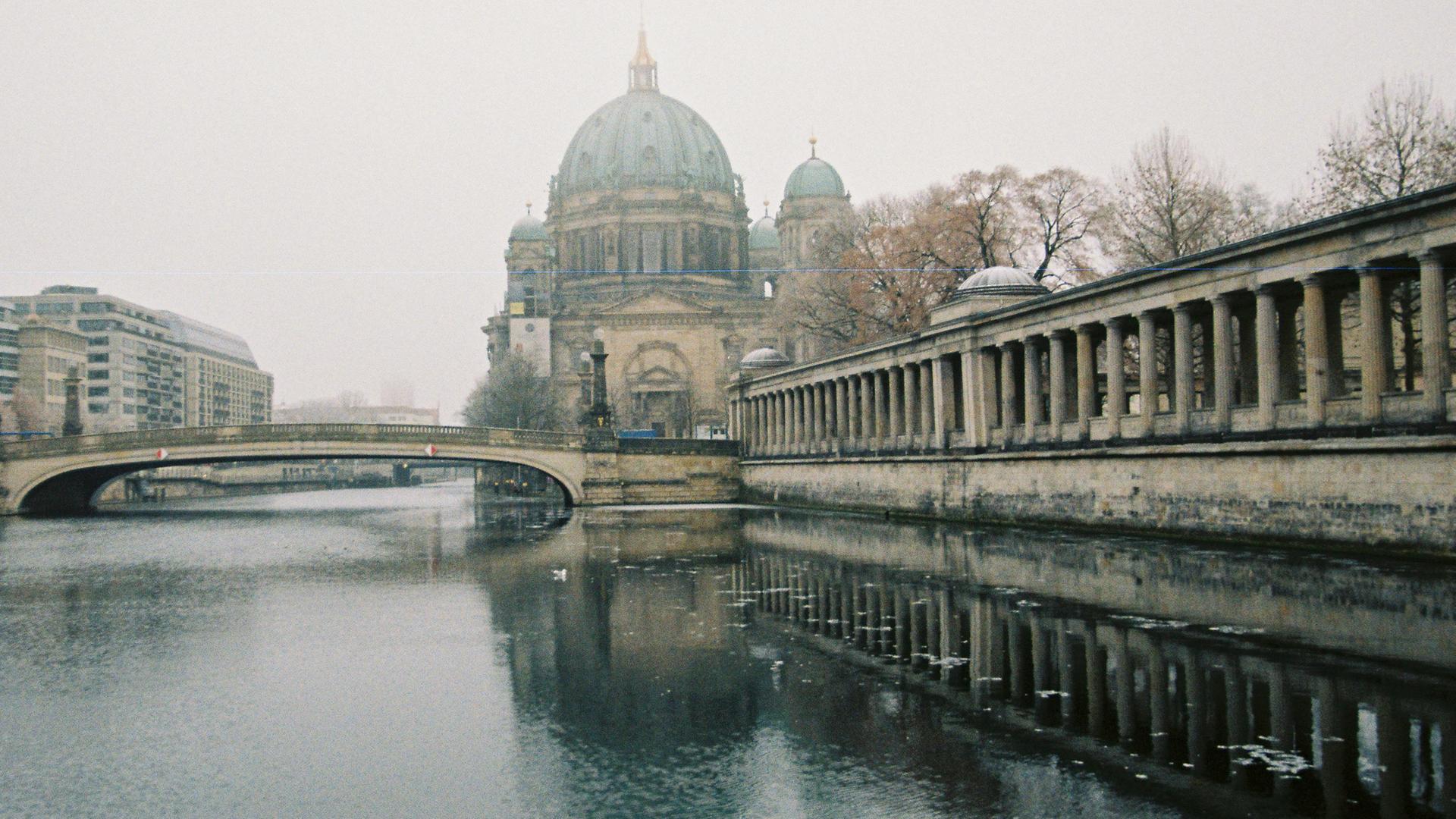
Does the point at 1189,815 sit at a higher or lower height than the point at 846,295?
lower

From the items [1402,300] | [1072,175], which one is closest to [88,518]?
[1072,175]

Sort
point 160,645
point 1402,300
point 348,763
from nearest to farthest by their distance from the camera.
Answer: point 348,763
point 160,645
point 1402,300

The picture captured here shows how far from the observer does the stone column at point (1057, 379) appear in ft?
128

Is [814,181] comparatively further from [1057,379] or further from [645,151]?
[1057,379]

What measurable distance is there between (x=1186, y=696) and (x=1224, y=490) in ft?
61.1

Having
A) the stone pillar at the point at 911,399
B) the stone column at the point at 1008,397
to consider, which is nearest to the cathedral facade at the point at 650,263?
the stone pillar at the point at 911,399

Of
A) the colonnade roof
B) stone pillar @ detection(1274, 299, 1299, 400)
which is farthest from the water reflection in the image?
stone pillar @ detection(1274, 299, 1299, 400)

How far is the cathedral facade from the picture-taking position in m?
125

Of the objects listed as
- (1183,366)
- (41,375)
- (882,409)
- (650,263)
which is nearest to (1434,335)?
(1183,366)

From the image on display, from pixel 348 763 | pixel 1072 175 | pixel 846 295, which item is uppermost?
pixel 1072 175

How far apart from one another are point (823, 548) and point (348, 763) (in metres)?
22.4

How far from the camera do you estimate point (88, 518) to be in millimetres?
63219

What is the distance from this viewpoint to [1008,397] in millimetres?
41969

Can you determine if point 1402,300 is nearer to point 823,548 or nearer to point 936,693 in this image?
point 823,548
